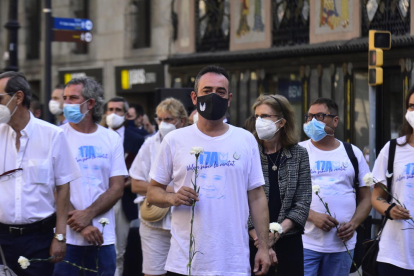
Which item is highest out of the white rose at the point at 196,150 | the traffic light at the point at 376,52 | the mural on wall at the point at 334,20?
the mural on wall at the point at 334,20

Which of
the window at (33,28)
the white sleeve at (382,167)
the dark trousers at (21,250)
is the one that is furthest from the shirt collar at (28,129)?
the window at (33,28)

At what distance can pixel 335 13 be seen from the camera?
16.2 m

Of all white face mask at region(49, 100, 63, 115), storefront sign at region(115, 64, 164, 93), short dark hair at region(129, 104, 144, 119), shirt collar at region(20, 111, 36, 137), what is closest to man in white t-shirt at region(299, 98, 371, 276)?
shirt collar at region(20, 111, 36, 137)

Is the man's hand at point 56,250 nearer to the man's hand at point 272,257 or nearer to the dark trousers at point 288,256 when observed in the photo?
the dark trousers at point 288,256

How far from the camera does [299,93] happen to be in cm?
1678

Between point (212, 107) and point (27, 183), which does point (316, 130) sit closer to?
point (212, 107)

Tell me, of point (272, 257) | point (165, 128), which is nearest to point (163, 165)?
point (272, 257)

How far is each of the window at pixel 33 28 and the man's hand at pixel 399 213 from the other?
64.9ft

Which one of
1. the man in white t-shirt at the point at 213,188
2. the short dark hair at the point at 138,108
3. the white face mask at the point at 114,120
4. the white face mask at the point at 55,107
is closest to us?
the man in white t-shirt at the point at 213,188

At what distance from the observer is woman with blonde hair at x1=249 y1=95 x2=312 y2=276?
19.8 feet

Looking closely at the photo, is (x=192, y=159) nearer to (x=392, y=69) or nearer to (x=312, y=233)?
(x=312, y=233)

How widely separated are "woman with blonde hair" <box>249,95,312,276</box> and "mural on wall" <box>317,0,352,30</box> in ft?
32.3

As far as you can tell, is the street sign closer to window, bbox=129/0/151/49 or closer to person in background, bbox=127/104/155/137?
person in background, bbox=127/104/155/137

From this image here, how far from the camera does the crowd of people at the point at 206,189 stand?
512 cm
